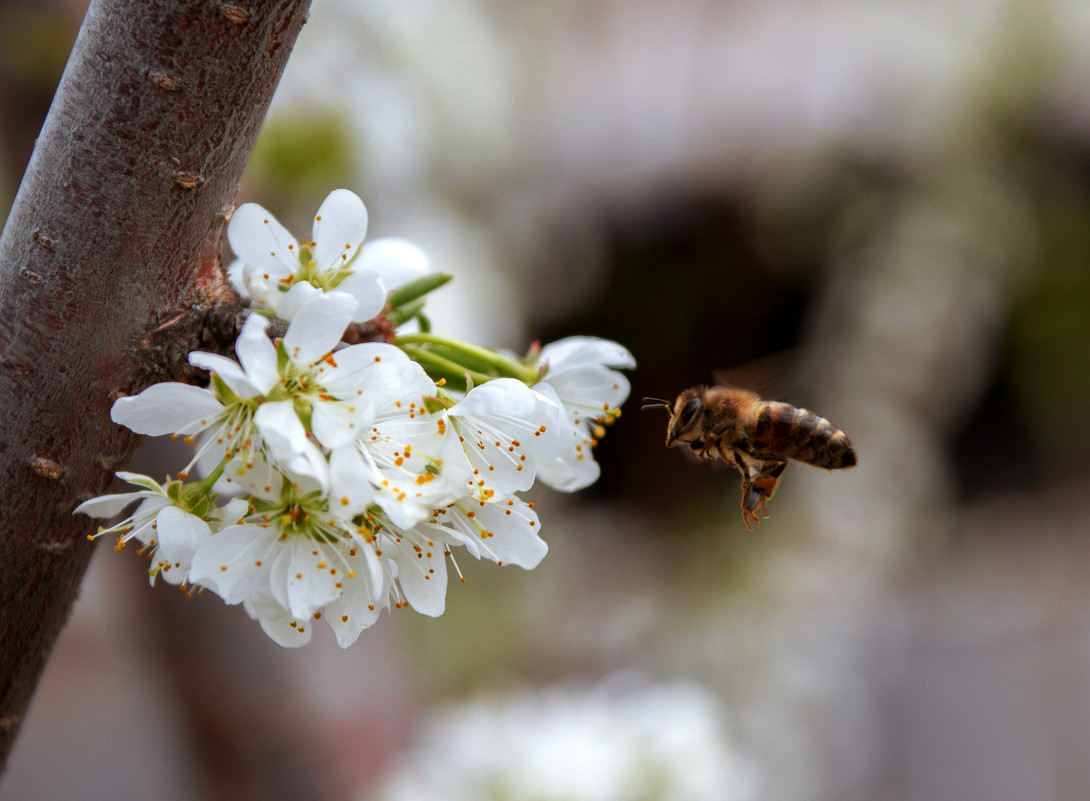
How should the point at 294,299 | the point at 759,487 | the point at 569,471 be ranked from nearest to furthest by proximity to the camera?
the point at 294,299, the point at 569,471, the point at 759,487

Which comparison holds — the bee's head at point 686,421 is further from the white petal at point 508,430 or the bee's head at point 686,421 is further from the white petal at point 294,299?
the white petal at point 294,299

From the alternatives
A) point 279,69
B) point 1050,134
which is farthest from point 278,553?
point 1050,134

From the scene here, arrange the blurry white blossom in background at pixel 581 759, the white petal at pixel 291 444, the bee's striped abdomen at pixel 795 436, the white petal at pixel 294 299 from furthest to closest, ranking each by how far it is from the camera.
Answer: the blurry white blossom in background at pixel 581 759 < the bee's striped abdomen at pixel 795 436 < the white petal at pixel 294 299 < the white petal at pixel 291 444

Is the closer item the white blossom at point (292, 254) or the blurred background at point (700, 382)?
the white blossom at point (292, 254)

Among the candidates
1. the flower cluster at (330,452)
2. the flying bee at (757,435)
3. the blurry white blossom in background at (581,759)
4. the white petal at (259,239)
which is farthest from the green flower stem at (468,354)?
the blurry white blossom in background at (581,759)

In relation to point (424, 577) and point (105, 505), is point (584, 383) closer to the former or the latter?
point (424, 577)

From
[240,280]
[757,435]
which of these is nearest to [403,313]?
[240,280]
